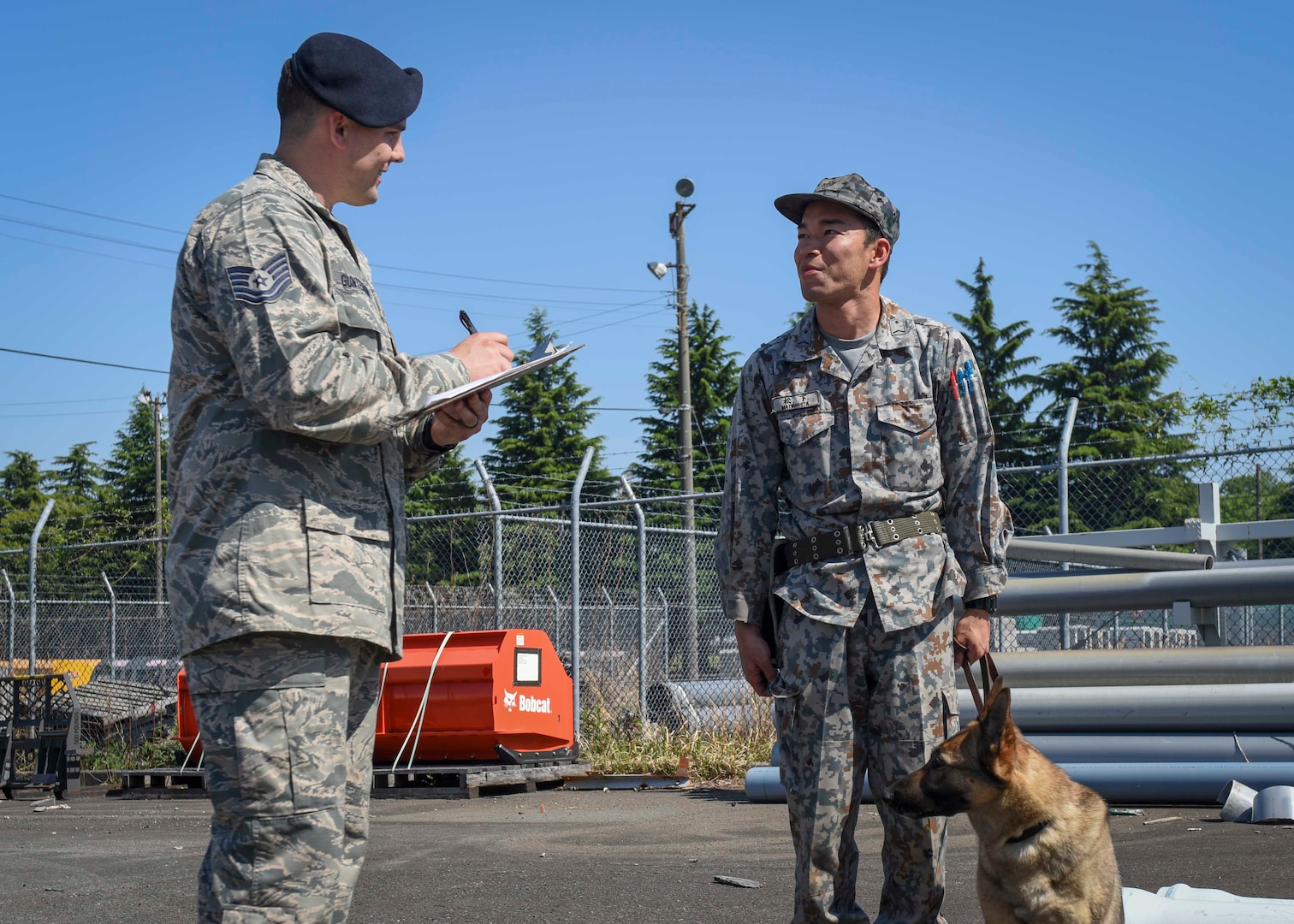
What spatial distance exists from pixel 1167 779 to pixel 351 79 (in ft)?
22.2

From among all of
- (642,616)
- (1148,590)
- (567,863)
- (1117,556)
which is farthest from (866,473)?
(642,616)

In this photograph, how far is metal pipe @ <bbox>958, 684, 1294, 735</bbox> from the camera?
24.5ft

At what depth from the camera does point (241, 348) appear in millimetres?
2391

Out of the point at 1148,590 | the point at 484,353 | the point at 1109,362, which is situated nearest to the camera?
the point at 484,353

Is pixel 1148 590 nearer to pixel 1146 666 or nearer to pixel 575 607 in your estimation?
pixel 1146 666

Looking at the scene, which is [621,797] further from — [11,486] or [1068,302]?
[11,486]

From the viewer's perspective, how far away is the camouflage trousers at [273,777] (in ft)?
7.61

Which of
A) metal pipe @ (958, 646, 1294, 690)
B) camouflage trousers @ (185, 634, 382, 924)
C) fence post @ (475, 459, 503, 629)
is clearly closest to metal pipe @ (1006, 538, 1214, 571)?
metal pipe @ (958, 646, 1294, 690)

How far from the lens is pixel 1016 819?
3434 mm

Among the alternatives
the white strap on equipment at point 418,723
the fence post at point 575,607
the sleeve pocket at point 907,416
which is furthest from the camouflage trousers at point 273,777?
the fence post at point 575,607

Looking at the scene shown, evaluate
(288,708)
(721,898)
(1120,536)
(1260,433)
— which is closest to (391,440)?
(288,708)

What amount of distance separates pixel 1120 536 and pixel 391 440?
936cm

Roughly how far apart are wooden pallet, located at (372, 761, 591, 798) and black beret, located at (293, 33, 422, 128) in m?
8.08

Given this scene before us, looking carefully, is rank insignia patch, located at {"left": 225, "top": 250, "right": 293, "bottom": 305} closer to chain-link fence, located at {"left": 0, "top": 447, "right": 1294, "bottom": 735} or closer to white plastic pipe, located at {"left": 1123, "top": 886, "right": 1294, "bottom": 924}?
white plastic pipe, located at {"left": 1123, "top": 886, "right": 1294, "bottom": 924}
